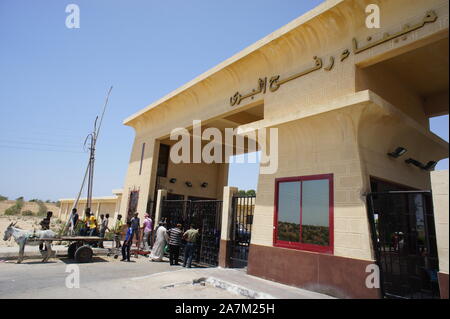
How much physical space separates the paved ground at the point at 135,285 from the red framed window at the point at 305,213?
1.07 meters

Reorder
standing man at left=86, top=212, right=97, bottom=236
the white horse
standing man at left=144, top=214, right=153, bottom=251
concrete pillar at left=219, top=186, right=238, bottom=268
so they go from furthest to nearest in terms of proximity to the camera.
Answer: standing man at left=144, top=214, right=153, bottom=251 → standing man at left=86, top=212, right=97, bottom=236 → the white horse → concrete pillar at left=219, top=186, right=238, bottom=268

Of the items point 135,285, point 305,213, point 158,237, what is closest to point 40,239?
point 158,237

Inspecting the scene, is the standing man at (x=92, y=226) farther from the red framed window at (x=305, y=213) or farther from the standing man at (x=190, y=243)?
the red framed window at (x=305, y=213)

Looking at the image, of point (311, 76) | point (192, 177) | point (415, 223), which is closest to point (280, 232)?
point (415, 223)

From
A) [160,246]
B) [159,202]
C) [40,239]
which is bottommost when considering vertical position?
[160,246]

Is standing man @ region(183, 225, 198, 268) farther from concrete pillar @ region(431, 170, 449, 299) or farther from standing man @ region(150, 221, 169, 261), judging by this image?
concrete pillar @ region(431, 170, 449, 299)

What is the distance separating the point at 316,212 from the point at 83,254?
26.1ft

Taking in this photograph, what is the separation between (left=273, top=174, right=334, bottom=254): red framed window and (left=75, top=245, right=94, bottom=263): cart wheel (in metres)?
6.62

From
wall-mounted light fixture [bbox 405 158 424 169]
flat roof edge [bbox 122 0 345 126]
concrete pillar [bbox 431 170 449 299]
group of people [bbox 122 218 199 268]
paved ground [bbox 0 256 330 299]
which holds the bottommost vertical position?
paved ground [bbox 0 256 330 299]

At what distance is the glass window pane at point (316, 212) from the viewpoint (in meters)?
6.41

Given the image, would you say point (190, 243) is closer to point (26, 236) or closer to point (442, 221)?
point (26, 236)

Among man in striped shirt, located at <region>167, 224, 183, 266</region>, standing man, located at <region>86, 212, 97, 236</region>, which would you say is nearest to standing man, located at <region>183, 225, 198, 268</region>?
man in striped shirt, located at <region>167, 224, 183, 266</region>

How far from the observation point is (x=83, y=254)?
9.66 meters

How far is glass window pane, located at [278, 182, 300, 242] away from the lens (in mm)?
6957
